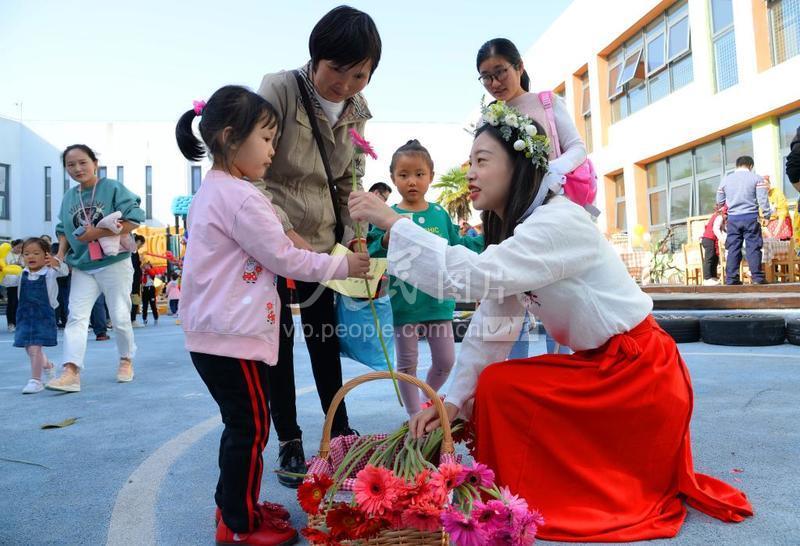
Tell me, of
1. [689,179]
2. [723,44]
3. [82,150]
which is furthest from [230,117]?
[689,179]

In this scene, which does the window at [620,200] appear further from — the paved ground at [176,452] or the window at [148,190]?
the window at [148,190]

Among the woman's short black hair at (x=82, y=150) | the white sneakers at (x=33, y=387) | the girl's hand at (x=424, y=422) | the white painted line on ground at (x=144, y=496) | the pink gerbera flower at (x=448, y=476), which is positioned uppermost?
the woman's short black hair at (x=82, y=150)

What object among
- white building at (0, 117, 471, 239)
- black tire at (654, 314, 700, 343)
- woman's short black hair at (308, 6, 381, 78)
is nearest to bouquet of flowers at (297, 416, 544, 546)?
woman's short black hair at (308, 6, 381, 78)

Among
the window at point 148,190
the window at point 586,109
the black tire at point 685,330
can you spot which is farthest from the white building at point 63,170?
the black tire at point 685,330

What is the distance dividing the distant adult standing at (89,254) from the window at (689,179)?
1040 cm

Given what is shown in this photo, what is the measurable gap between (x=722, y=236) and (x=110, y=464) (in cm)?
922

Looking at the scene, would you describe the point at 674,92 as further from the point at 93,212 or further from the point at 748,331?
the point at 93,212

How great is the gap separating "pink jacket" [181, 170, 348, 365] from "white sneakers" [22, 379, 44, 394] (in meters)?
2.98

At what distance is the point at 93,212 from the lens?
164 inches

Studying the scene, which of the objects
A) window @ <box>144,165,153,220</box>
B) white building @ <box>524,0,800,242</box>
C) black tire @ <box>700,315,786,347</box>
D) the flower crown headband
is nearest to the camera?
the flower crown headband

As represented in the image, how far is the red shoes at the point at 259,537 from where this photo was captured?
158cm

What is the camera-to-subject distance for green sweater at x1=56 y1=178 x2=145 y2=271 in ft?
13.6

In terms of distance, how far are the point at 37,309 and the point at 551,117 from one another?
3.77 meters

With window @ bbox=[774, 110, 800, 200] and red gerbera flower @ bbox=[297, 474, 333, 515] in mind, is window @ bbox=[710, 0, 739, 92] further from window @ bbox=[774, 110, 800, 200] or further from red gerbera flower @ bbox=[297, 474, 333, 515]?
red gerbera flower @ bbox=[297, 474, 333, 515]
